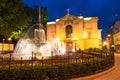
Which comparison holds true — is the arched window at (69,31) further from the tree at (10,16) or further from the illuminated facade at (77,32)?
the tree at (10,16)

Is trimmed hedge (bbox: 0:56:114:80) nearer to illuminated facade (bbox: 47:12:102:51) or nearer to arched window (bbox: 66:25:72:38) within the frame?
illuminated facade (bbox: 47:12:102:51)

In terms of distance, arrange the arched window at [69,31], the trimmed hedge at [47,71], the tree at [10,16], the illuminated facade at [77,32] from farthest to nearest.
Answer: the arched window at [69,31]
the illuminated facade at [77,32]
the tree at [10,16]
the trimmed hedge at [47,71]

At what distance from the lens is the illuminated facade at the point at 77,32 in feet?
203

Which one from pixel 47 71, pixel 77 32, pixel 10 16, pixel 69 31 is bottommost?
pixel 47 71

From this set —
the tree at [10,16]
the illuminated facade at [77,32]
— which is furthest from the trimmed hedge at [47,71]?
the illuminated facade at [77,32]

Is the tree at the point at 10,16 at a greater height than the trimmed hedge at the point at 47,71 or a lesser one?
greater

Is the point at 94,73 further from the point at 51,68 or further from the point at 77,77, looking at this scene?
the point at 51,68

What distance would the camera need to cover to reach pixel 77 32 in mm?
64188

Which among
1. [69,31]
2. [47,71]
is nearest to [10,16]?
[69,31]

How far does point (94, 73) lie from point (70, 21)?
166ft

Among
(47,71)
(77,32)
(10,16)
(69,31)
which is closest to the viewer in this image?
(47,71)

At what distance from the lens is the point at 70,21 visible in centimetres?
6481

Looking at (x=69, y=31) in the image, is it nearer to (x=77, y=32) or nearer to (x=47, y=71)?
(x=77, y=32)

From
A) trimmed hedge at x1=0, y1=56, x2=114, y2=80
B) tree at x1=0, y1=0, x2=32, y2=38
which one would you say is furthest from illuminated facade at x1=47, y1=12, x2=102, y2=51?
trimmed hedge at x1=0, y1=56, x2=114, y2=80
